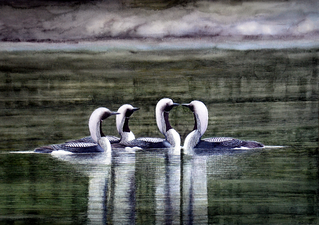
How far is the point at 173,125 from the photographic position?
2.34 m

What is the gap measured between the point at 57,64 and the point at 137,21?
1.51ft

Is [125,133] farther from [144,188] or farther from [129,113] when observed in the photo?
[144,188]

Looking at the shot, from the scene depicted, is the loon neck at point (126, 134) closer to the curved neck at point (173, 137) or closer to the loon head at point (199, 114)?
the curved neck at point (173, 137)

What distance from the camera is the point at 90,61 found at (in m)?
2.34

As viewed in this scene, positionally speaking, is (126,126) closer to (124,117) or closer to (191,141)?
(124,117)

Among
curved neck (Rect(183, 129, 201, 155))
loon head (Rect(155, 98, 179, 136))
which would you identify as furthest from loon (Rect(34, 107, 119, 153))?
curved neck (Rect(183, 129, 201, 155))

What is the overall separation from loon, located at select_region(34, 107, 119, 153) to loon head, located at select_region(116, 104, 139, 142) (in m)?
0.03

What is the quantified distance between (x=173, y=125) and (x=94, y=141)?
41 centimetres

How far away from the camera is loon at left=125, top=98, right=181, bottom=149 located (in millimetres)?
2330

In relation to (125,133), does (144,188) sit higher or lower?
lower

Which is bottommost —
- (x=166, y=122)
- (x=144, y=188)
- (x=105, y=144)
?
Result: (x=144, y=188)

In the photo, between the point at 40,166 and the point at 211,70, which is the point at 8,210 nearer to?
the point at 40,166

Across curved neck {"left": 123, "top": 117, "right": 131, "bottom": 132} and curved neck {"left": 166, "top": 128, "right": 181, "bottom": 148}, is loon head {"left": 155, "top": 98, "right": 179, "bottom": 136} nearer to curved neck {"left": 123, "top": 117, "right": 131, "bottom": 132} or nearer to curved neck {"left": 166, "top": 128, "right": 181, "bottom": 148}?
curved neck {"left": 166, "top": 128, "right": 181, "bottom": 148}

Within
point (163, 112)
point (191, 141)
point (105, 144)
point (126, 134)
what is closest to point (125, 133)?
point (126, 134)
